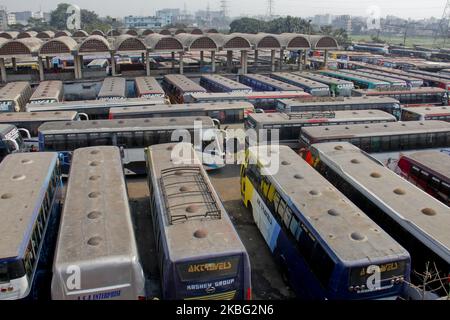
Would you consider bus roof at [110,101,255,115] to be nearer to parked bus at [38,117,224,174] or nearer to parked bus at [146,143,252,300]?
parked bus at [38,117,224,174]

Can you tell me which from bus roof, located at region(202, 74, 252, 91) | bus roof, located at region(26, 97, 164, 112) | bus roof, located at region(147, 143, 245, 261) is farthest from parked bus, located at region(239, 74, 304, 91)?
bus roof, located at region(147, 143, 245, 261)

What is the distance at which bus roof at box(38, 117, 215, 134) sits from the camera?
18688mm

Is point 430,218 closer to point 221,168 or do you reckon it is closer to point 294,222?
point 294,222

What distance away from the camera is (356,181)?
43.1 feet

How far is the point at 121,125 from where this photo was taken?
19.2 metres

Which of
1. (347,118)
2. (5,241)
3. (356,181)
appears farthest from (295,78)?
(5,241)

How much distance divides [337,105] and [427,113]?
5324 mm

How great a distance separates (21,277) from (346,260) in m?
7.14

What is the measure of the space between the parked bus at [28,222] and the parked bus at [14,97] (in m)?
13.9

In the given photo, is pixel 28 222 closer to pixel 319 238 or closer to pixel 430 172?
pixel 319 238

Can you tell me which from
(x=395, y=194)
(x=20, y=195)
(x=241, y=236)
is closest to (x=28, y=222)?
(x=20, y=195)

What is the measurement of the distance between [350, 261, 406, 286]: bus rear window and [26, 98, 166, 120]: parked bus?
1919cm

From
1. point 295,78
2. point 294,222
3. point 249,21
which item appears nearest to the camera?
point 294,222

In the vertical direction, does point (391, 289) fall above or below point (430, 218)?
below
